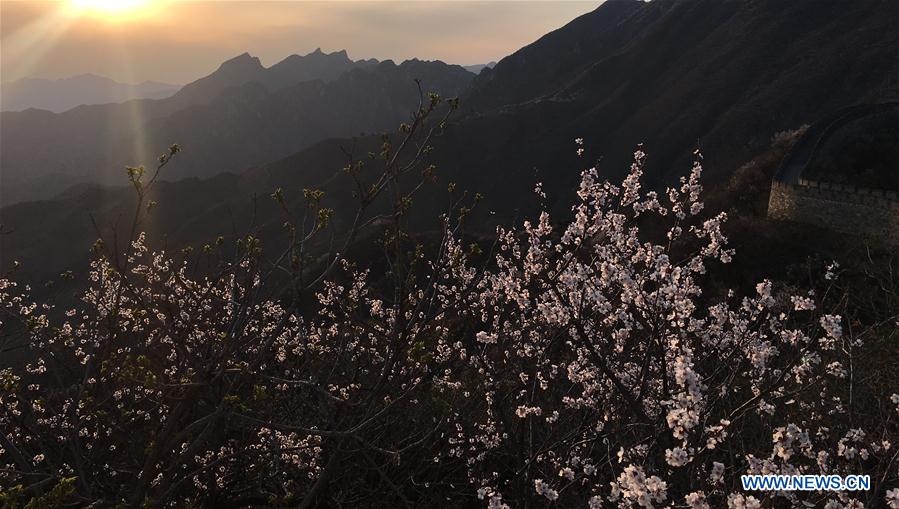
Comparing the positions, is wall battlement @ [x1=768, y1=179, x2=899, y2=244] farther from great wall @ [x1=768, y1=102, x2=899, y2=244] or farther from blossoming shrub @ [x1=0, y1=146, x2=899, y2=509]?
blossoming shrub @ [x1=0, y1=146, x2=899, y2=509]

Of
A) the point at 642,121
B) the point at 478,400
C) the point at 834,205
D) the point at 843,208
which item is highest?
the point at 642,121

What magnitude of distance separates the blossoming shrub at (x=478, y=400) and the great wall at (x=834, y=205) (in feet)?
54.2

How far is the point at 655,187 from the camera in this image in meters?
87.0

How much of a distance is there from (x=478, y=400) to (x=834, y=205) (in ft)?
95.9

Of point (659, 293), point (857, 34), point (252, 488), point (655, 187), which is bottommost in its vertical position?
point (655, 187)

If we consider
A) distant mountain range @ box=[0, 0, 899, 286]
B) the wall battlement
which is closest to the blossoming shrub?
the wall battlement

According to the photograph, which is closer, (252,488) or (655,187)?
(252,488)

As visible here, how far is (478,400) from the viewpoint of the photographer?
13.5 meters

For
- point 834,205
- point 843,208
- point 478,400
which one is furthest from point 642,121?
point 478,400

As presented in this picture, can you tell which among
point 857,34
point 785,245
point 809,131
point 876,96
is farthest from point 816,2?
point 785,245

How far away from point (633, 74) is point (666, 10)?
2135 inches

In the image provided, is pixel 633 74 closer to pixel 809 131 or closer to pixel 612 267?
pixel 809 131

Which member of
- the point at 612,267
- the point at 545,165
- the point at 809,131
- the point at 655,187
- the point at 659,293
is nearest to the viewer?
the point at 659,293

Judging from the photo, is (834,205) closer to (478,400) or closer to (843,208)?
(843,208)
